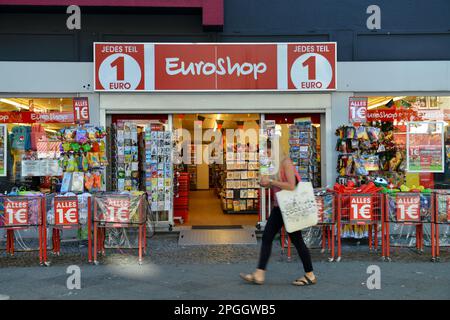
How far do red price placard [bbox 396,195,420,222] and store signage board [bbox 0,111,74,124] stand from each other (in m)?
6.44

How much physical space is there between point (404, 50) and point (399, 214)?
429 centimetres

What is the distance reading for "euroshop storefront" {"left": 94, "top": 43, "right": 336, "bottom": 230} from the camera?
34.8 ft

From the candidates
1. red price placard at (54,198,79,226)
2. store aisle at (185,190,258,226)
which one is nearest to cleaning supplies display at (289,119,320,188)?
store aisle at (185,190,258,226)

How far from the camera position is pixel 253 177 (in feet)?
44.9

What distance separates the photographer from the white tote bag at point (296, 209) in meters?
6.88

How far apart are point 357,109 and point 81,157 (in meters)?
5.10

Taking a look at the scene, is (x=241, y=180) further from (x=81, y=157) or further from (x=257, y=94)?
(x=81, y=157)

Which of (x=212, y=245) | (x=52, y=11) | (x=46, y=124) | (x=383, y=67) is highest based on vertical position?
(x=52, y=11)

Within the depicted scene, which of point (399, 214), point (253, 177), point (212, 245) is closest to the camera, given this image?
point (399, 214)

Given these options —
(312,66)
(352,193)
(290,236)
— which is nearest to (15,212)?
(290,236)

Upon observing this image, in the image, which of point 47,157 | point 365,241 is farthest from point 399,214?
point 47,157

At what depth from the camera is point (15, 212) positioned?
806 cm

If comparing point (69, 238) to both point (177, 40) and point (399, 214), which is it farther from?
point (399, 214)

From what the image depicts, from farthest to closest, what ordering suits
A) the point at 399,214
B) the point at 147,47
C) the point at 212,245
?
1. the point at 147,47
2. the point at 212,245
3. the point at 399,214
